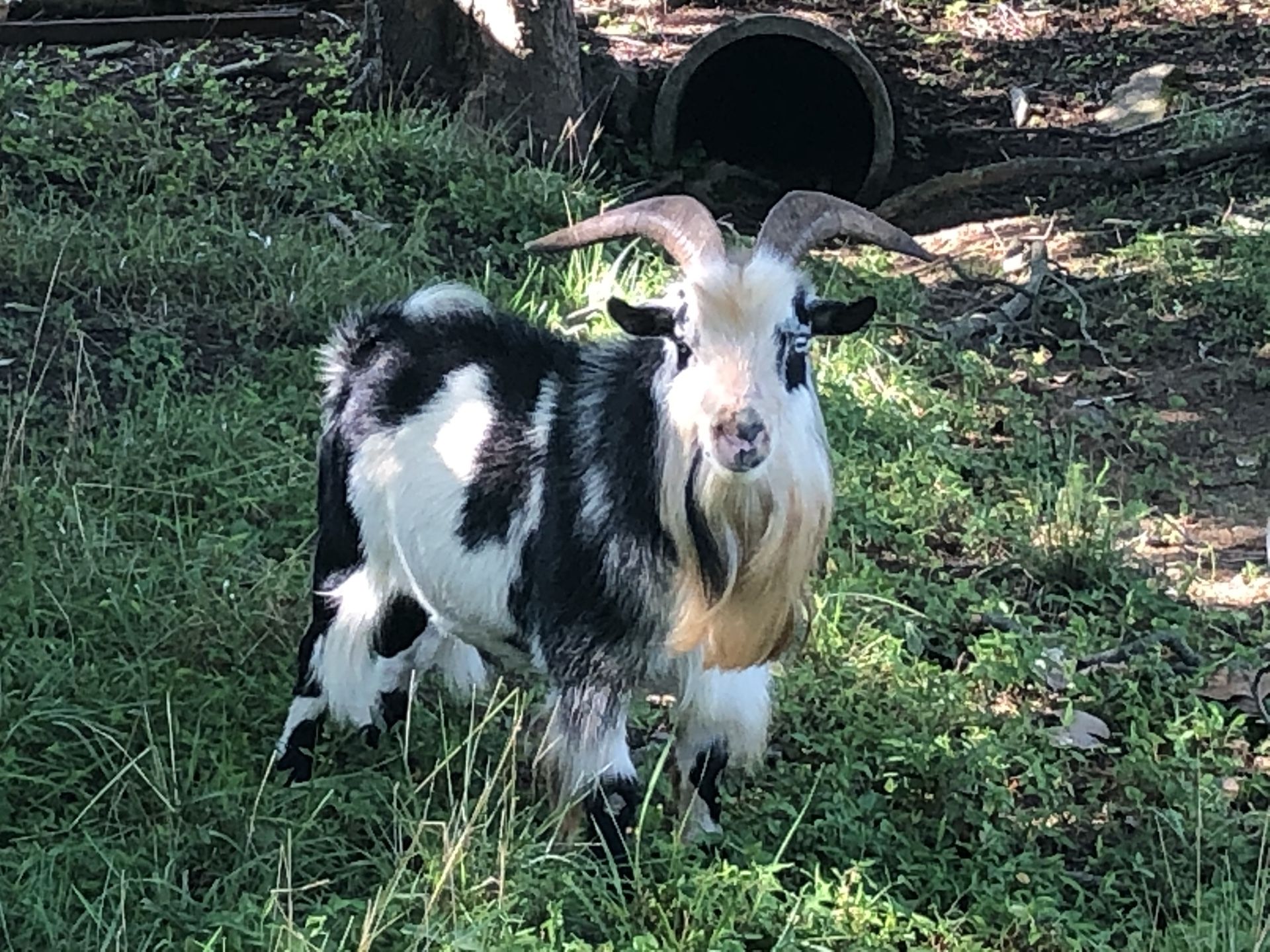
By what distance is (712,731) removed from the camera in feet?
11.7

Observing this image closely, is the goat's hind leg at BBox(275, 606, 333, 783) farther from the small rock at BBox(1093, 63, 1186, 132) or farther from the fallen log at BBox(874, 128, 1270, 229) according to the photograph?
the small rock at BBox(1093, 63, 1186, 132)

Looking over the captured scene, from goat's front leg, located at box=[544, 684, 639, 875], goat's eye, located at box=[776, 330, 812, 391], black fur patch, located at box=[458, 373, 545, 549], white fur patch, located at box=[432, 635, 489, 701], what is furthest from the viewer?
white fur patch, located at box=[432, 635, 489, 701]

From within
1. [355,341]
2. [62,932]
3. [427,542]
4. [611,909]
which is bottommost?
[62,932]

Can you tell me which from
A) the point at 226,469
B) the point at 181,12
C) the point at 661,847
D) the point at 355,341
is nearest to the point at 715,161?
the point at 181,12

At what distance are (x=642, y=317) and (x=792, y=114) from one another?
261 inches

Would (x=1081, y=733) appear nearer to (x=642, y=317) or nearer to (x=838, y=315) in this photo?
(x=838, y=315)

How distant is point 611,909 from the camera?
10.8ft

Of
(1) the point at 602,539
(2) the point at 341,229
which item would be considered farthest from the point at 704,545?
(2) the point at 341,229

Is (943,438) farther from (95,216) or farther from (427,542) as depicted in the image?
(95,216)

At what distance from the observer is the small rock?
9156 millimetres

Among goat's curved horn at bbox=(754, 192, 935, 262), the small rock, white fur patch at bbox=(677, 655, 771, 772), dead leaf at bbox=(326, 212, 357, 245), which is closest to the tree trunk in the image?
dead leaf at bbox=(326, 212, 357, 245)

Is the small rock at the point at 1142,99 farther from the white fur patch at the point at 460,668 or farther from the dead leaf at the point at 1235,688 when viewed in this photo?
the white fur patch at the point at 460,668

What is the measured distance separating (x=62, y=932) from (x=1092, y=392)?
171 inches

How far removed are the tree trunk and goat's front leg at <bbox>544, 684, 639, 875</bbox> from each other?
4.39 meters
